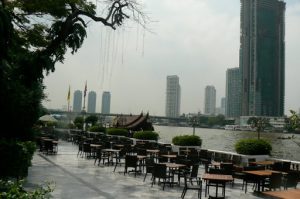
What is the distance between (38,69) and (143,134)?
14829 mm

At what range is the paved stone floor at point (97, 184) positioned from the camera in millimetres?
11188

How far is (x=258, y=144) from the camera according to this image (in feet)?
59.0

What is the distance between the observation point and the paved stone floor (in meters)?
11.2

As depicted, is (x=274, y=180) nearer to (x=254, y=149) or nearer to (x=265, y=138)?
(x=254, y=149)

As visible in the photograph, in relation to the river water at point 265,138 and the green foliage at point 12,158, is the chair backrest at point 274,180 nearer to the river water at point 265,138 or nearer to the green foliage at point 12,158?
the river water at point 265,138

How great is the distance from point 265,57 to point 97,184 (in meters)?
134

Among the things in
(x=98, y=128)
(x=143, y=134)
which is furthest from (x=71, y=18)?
(x=98, y=128)

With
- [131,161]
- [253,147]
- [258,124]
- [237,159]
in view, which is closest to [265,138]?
[258,124]

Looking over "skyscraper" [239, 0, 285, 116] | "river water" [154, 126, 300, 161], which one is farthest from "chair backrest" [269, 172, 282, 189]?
"skyscraper" [239, 0, 285, 116]

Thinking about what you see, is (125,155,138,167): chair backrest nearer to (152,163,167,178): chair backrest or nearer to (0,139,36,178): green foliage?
(152,163,167,178): chair backrest

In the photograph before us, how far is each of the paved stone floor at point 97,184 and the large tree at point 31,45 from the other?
2.04m

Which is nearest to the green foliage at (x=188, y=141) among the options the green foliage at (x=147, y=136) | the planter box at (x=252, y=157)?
the planter box at (x=252, y=157)

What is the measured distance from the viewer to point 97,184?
12.8 metres

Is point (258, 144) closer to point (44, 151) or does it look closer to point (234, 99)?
point (44, 151)
